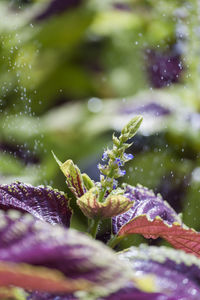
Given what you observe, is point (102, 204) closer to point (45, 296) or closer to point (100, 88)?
point (45, 296)

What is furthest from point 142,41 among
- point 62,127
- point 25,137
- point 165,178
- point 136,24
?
point 165,178

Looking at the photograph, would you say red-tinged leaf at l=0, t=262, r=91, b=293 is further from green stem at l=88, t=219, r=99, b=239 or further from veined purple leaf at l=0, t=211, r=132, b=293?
green stem at l=88, t=219, r=99, b=239

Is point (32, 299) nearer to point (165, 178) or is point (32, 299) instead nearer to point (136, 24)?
point (165, 178)

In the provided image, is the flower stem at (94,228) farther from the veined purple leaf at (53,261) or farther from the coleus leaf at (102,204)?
the veined purple leaf at (53,261)

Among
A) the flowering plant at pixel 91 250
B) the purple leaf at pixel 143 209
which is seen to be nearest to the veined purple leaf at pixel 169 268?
the flowering plant at pixel 91 250

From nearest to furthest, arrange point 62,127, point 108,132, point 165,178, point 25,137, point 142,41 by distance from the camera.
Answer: point 165,178
point 25,137
point 108,132
point 62,127
point 142,41

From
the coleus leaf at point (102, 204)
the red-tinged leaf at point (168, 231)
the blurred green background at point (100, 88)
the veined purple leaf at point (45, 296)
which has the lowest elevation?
the veined purple leaf at point (45, 296)

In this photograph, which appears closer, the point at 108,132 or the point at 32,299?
the point at 32,299

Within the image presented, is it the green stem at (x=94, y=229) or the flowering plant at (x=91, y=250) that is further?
the green stem at (x=94, y=229)

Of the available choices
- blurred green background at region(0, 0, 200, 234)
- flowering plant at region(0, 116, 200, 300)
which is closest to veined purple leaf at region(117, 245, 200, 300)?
flowering plant at region(0, 116, 200, 300)
